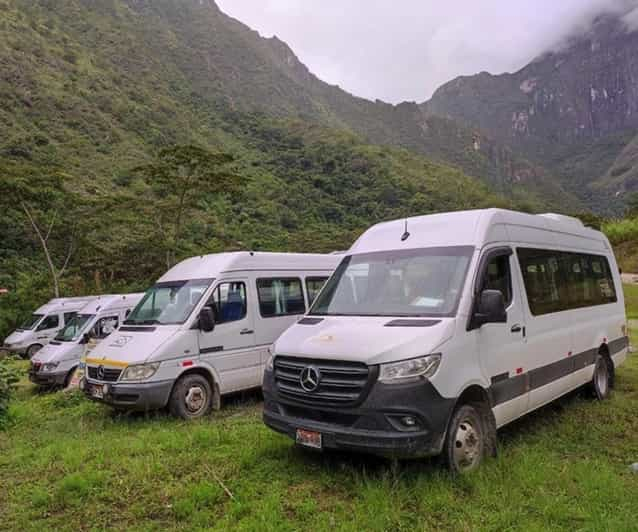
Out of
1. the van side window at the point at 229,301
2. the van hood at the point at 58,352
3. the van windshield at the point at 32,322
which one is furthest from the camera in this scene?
the van windshield at the point at 32,322

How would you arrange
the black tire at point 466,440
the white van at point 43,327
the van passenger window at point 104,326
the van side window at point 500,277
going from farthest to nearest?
the white van at point 43,327 < the van passenger window at point 104,326 < the van side window at point 500,277 < the black tire at point 466,440

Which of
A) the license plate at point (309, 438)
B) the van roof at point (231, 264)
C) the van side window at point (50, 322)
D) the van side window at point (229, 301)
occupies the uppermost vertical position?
the van roof at point (231, 264)

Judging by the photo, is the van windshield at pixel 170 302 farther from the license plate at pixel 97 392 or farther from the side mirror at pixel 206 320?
the license plate at pixel 97 392

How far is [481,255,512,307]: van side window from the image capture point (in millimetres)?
5051

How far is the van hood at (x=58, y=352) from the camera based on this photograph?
11844 mm

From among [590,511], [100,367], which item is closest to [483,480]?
[590,511]

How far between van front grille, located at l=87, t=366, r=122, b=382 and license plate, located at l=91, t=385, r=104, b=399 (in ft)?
0.40

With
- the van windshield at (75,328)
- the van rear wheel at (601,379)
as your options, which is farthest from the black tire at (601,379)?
the van windshield at (75,328)

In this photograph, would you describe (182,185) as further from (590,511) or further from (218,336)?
(590,511)

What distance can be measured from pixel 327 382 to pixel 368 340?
1.58 ft

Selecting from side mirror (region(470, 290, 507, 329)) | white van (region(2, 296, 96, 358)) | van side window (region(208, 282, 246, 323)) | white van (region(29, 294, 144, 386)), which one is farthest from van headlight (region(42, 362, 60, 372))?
side mirror (region(470, 290, 507, 329))

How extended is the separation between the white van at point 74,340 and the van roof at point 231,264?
4.74 metres

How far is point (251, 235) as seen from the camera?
4153 cm

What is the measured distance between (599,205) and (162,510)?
13080 cm
